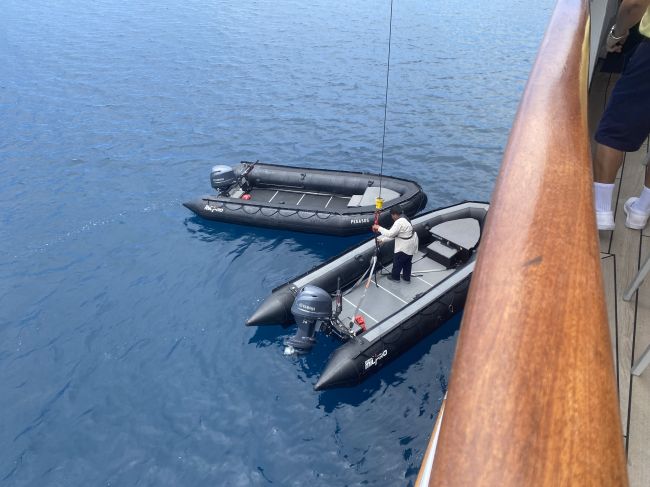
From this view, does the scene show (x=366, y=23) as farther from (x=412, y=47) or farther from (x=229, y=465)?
(x=229, y=465)

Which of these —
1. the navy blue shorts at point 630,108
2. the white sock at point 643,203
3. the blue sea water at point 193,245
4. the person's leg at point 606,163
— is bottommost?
the blue sea water at point 193,245

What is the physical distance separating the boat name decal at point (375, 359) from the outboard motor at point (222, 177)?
22.2 ft

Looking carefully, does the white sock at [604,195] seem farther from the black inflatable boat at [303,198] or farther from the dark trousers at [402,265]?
the black inflatable boat at [303,198]

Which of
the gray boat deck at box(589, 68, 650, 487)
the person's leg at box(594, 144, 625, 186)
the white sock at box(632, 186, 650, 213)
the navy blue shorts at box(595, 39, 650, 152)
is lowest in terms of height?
the gray boat deck at box(589, 68, 650, 487)

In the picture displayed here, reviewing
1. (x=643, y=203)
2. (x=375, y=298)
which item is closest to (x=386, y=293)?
(x=375, y=298)

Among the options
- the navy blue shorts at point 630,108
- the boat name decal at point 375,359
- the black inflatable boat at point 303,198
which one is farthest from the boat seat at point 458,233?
the navy blue shorts at point 630,108

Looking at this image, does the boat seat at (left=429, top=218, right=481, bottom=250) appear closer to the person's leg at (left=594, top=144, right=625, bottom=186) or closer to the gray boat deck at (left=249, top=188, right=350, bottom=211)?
the gray boat deck at (left=249, top=188, right=350, bottom=211)

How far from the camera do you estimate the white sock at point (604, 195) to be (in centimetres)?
256

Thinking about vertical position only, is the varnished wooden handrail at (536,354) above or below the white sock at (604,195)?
above

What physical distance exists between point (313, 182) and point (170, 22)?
30.5 metres

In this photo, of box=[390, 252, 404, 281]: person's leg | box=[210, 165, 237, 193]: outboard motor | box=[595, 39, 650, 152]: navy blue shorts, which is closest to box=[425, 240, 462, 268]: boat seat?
box=[390, 252, 404, 281]: person's leg

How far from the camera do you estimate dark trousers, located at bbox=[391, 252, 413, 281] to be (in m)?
8.69

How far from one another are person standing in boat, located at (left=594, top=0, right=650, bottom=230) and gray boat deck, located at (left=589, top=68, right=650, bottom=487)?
15 cm

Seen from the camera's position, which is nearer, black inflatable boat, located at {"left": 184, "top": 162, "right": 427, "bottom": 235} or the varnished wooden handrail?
the varnished wooden handrail
